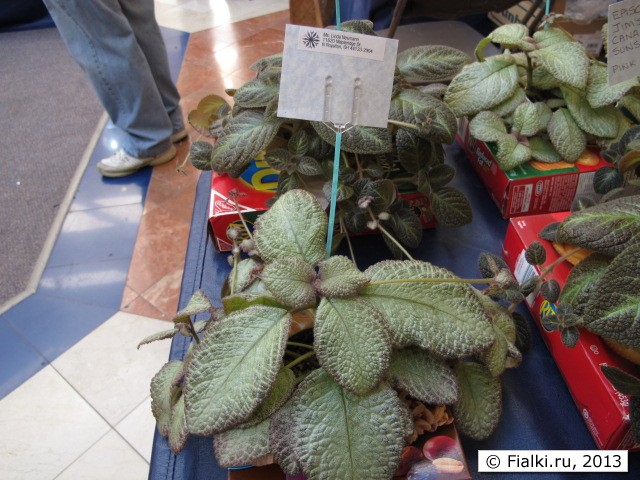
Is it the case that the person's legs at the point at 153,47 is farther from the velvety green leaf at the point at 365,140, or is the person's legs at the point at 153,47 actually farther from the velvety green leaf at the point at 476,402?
the velvety green leaf at the point at 476,402

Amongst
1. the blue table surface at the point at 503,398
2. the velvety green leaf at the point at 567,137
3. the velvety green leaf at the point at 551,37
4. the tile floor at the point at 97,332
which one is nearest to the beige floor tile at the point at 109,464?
the tile floor at the point at 97,332

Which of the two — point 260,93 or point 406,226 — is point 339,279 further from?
point 260,93

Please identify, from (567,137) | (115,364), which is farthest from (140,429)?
(567,137)

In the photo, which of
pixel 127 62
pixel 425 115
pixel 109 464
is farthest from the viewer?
pixel 127 62

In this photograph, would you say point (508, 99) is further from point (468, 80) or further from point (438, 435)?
point (438, 435)

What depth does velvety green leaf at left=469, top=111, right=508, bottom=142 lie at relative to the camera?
2.79ft

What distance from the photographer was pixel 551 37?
91 centimetres

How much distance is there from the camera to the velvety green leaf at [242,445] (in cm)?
51

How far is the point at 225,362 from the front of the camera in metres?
0.52

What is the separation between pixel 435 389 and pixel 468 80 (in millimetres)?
585

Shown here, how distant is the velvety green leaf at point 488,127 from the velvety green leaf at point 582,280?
0.98 feet

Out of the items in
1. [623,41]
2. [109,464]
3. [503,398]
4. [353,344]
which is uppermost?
[623,41]

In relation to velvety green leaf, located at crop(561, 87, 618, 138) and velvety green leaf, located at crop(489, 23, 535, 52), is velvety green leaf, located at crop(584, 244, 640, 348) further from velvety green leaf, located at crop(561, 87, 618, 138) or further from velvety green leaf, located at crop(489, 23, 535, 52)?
velvety green leaf, located at crop(489, 23, 535, 52)

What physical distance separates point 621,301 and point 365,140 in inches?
15.2
